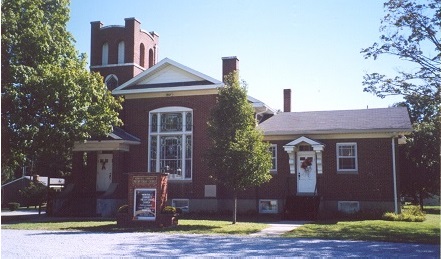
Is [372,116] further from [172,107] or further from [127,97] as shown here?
[127,97]

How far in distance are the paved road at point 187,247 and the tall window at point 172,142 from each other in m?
11.0

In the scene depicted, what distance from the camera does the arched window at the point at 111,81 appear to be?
2920 cm

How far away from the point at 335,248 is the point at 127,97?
1872 cm

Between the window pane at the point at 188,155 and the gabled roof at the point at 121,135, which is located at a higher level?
the gabled roof at the point at 121,135

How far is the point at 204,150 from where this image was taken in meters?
25.2

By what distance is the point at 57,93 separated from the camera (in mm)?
21000

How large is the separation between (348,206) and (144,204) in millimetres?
11617

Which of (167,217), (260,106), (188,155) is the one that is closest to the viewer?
(167,217)

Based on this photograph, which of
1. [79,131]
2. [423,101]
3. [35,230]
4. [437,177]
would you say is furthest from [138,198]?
[437,177]

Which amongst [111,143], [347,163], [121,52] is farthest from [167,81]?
[347,163]

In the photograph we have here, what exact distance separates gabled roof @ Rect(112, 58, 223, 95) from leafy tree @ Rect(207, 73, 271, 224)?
20.5 feet

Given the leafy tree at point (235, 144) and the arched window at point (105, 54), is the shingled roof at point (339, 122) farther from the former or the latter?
the arched window at point (105, 54)

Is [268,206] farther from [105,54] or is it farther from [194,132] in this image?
[105,54]

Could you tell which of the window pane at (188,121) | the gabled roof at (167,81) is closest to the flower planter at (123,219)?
the window pane at (188,121)
